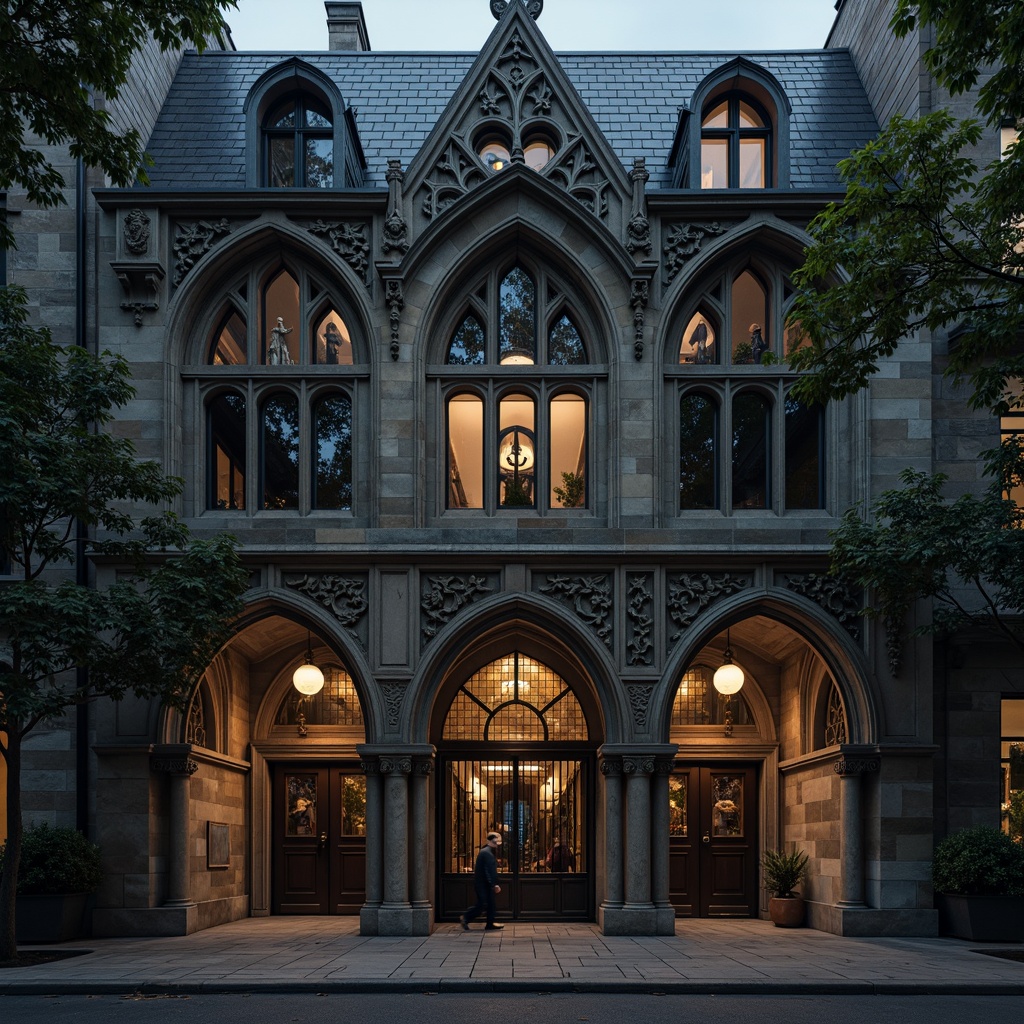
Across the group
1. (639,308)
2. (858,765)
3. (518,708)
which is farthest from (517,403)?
(858,765)

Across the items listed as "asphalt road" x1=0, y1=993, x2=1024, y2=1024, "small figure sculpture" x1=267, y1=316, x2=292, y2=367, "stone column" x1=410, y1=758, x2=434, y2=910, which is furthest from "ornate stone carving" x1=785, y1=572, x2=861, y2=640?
"small figure sculpture" x1=267, y1=316, x2=292, y2=367

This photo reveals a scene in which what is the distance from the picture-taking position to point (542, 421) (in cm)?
2089

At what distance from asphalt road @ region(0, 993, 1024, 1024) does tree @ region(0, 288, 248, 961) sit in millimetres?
3690

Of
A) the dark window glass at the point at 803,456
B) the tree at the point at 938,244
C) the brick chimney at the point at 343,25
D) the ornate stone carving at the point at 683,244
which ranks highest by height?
the brick chimney at the point at 343,25

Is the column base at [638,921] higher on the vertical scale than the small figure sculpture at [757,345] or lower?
lower

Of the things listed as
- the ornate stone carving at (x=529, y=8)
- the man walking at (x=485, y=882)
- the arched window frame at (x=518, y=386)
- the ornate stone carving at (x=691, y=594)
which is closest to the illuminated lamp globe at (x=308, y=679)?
the arched window frame at (x=518, y=386)

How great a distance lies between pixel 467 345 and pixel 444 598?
4328 mm

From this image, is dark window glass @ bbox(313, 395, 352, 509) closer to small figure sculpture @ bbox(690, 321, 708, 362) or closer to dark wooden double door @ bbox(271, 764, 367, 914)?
small figure sculpture @ bbox(690, 321, 708, 362)

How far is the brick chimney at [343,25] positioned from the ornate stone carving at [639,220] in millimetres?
11560

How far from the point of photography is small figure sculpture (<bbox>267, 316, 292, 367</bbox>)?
21.1 metres

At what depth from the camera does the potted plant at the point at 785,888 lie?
68.6ft

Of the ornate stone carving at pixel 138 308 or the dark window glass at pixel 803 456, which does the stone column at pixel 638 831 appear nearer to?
the dark window glass at pixel 803 456

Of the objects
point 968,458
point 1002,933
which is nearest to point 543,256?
point 968,458

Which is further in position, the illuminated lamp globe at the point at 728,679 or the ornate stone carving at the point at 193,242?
the illuminated lamp globe at the point at 728,679
